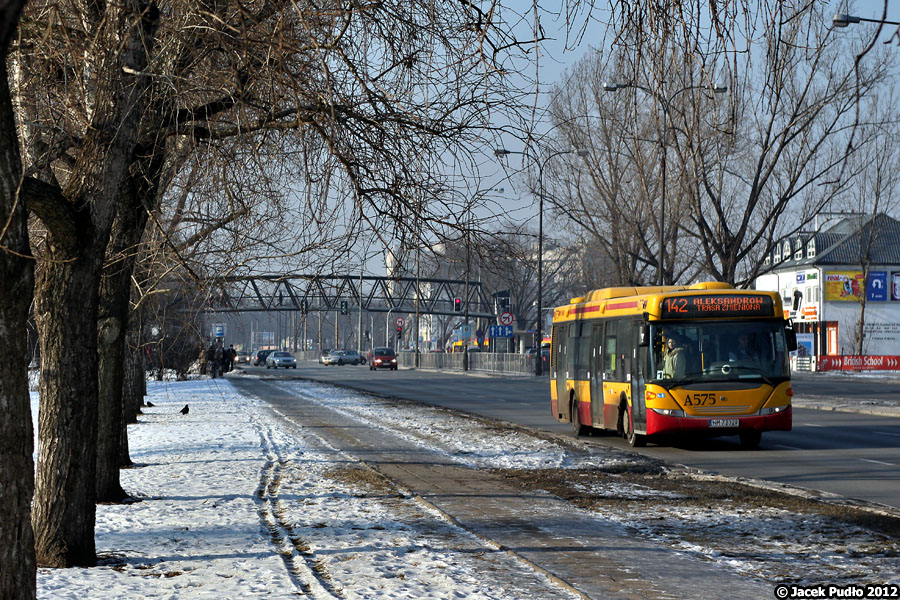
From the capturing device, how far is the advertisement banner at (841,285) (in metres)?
89.8

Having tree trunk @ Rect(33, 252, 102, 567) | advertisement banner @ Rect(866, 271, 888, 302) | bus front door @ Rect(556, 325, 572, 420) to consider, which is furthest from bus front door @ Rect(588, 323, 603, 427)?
advertisement banner @ Rect(866, 271, 888, 302)

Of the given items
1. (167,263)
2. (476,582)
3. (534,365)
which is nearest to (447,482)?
(167,263)

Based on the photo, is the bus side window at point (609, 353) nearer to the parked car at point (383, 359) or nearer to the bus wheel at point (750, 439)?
the bus wheel at point (750, 439)

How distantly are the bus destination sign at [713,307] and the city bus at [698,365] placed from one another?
19 millimetres

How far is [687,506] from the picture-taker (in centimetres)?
1219

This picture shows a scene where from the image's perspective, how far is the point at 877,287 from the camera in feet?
297

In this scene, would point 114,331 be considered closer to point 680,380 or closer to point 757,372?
point 680,380

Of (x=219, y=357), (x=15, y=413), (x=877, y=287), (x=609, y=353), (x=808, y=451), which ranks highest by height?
(x=877, y=287)

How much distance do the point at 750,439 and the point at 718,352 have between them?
180cm

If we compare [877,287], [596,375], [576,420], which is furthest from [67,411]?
[877,287]

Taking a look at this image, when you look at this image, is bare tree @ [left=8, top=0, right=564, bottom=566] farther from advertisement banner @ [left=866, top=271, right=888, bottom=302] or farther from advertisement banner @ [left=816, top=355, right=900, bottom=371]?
advertisement banner @ [left=866, top=271, right=888, bottom=302]

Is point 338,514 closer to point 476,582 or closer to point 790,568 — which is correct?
point 476,582

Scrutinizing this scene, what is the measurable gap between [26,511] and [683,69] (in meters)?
4.66

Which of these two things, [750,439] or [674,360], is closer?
[674,360]
